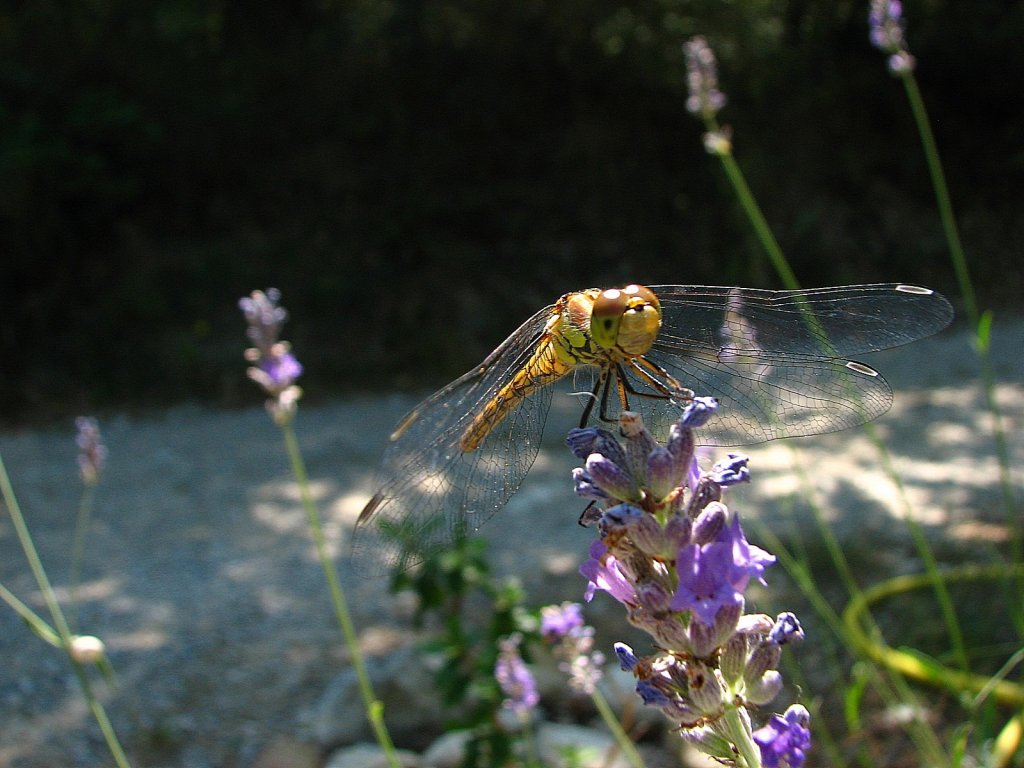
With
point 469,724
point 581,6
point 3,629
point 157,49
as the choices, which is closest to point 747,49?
point 581,6

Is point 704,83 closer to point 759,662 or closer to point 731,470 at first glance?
point 731,470

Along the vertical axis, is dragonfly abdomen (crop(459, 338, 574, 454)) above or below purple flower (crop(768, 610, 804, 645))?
above

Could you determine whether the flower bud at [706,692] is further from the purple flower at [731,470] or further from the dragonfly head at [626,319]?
the dragonfly head at [626,319]

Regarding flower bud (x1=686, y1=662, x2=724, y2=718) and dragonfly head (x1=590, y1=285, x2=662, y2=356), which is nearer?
flower bud (x1=686, y1=662, x2=724, y2=718)

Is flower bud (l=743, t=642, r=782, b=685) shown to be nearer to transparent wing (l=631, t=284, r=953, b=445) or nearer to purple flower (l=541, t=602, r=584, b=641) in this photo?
transparent wing (l=631, t=284, r=953, b=445)

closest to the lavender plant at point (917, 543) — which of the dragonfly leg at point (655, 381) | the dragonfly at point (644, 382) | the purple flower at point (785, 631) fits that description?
the dragonfly at point (644, 382)

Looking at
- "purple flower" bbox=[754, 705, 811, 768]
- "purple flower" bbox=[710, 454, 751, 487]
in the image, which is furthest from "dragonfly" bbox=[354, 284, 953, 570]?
"purple flower" bbox=[754, 705, 811, 768]

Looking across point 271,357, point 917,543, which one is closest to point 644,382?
point 271,357
